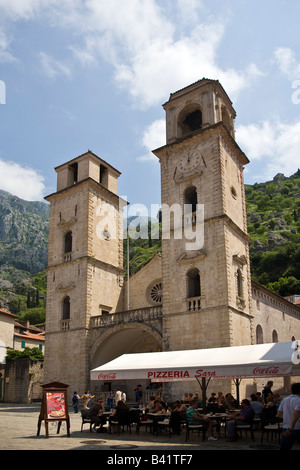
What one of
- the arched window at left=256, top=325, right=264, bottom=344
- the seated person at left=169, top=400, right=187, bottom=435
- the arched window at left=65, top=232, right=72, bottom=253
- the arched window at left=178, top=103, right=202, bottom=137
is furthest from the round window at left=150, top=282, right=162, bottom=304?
the seated person at left=169, top=400, right=187, bottom=435

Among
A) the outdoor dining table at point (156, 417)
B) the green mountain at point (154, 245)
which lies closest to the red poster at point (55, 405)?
the outdoor dining table at point (156, 417)

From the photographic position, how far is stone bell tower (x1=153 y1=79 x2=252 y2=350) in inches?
835

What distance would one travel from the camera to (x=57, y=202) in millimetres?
31391

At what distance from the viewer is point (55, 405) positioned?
472 inches

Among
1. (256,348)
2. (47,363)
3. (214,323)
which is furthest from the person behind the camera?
(47,363)

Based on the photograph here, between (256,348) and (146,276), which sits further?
(146,276)

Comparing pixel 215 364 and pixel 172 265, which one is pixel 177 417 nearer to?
pixel 215 364

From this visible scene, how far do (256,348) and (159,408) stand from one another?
150 inches

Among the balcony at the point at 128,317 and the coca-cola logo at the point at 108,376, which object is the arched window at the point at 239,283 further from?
the coca-cola logo at the point at 108,376

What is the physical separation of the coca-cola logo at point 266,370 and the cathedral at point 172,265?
921cm

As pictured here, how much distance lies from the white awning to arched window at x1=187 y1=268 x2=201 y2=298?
8.54 m
